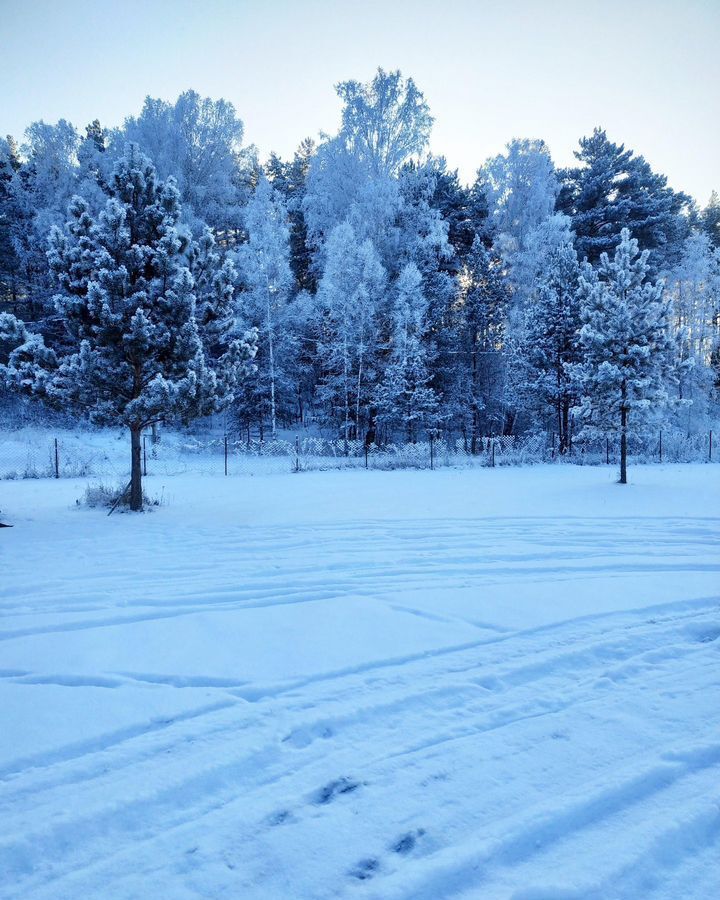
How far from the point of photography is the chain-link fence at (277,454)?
1966 cm

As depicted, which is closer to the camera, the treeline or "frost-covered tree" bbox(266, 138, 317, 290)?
the treeline

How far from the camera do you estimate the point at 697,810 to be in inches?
83.9

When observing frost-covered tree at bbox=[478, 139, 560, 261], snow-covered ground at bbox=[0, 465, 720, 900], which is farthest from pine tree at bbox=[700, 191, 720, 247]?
snow-covered ground at bbox=[0, 465, 720, 900]

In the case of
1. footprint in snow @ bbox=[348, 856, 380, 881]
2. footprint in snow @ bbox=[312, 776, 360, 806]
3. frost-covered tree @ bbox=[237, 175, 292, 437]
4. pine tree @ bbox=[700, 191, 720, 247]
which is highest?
pine tree @ bbox=[700, 191, 720, 247]

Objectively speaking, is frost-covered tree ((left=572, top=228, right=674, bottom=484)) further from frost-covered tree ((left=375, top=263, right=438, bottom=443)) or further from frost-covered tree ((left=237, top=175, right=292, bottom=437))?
frost-covered tree ((left=237, top=175, right=292, bottom=437))

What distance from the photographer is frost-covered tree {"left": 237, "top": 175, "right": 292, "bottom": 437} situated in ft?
80.2

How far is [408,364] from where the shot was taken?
24312 mm

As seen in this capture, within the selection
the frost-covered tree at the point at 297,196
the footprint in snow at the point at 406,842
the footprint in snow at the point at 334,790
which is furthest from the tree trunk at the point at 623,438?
the frost-covered tree at the point at 297,196

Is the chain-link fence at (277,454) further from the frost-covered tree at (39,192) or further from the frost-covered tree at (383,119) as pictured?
the frost-covered tree at (383,119)

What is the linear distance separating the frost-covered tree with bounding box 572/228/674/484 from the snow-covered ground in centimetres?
1006

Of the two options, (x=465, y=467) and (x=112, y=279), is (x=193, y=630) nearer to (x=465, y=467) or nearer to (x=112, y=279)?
(x=112, y=279)

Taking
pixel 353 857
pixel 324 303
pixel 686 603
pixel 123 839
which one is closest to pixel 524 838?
pixel 353 857

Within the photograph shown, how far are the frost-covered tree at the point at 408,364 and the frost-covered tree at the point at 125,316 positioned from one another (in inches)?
591

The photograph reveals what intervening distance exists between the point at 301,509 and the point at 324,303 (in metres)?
16.6
